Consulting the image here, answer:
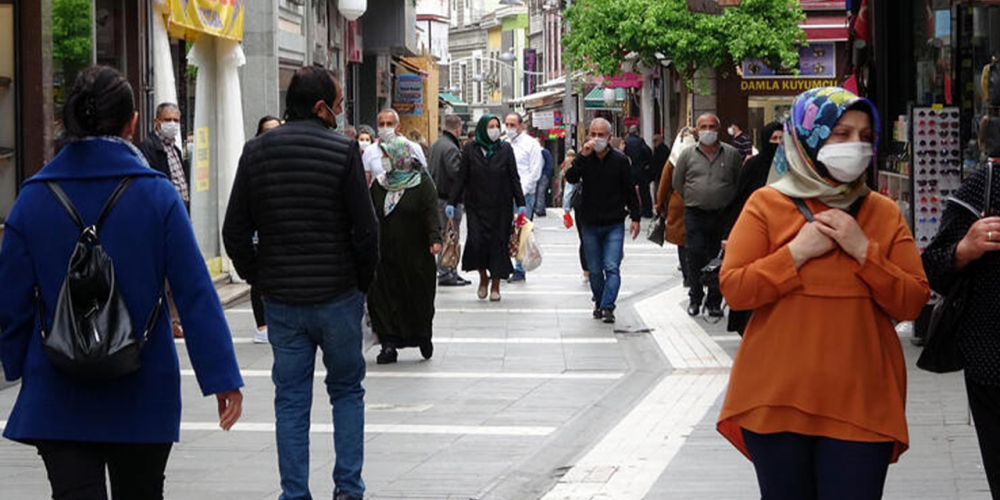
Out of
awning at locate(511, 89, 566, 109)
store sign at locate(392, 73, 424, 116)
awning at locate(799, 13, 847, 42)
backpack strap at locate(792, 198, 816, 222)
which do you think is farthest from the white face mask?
awning at locate(511, 89, 566, 109)

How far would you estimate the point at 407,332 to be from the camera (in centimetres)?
1362

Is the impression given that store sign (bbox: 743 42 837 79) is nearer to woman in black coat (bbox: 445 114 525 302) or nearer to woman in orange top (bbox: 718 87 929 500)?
woman in black coat (bbox: 445 114 525 302)

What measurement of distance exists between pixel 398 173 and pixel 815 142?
863 cm

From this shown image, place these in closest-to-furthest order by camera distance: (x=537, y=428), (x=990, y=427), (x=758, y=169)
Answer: (x=990, y=427)
(x=537, y=428)
(x=758, y=169)

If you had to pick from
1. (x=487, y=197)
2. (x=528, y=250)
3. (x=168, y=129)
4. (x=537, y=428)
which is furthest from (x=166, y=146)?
(x=528, y=250)

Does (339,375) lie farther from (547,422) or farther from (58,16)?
(58,16)

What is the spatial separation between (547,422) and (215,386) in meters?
5.55

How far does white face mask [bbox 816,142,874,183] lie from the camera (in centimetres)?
506

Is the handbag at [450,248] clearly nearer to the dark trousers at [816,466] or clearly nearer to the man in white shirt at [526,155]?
the man in white shirt at [526,155]

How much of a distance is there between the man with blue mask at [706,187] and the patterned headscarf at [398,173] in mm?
3719

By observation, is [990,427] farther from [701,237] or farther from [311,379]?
[701,237]

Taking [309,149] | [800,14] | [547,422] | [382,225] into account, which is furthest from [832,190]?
[800,14]

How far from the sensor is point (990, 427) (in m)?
5.57

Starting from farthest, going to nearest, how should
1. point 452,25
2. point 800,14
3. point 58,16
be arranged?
point 452,25, point 800,14, point 58,16
